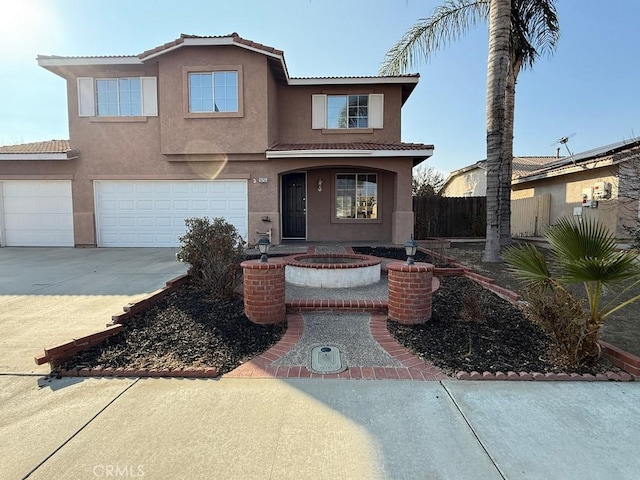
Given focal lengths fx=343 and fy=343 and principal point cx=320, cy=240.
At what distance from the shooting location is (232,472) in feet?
7.59

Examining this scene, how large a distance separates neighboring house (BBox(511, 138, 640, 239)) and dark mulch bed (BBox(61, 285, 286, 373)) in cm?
1051

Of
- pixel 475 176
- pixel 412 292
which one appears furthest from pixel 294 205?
pixel 475 176

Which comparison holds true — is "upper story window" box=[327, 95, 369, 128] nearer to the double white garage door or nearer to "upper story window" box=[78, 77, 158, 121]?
the double white garage door

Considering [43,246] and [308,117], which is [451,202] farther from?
[43,246]

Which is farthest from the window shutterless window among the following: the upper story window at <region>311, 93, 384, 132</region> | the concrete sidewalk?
the concrete sidewalk

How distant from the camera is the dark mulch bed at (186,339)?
3.87 meters

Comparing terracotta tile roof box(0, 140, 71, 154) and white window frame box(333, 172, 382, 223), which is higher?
terracotta tile roof box(0, 140, 71, 154)

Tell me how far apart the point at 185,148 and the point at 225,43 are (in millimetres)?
3558

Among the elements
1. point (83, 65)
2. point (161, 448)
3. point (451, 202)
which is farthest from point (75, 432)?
point (451, 202)

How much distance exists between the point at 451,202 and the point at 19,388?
16.1m

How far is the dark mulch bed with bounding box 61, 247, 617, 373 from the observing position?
12.6 ft

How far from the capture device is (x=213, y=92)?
1141cm

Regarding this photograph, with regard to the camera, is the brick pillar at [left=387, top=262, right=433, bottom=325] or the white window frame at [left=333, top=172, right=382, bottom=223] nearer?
the brick pillar at [left=387, top=262, right=433, bottom=325]
